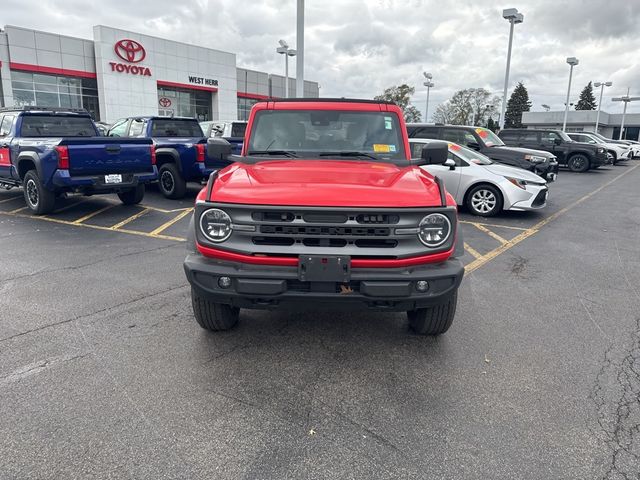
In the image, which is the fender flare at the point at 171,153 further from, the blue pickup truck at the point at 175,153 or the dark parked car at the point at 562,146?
the dark parked car at the point at 562,146

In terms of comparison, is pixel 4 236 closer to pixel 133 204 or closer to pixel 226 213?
pixel 133 204

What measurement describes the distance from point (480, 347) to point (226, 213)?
2.27 m

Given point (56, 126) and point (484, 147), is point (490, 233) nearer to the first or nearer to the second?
point (484, 147)

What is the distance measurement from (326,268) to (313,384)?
829mm

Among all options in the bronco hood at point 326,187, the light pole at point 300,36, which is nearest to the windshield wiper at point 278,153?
the bronco hood at point 326,187

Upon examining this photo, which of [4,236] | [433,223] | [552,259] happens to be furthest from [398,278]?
[4,236]

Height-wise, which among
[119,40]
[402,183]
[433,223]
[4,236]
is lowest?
[4,236]

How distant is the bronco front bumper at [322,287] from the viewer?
9.82ft

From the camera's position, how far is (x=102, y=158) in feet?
27.0

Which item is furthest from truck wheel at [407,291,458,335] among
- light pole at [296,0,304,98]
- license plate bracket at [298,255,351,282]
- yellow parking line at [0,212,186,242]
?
light pole at [296,0,304,98]

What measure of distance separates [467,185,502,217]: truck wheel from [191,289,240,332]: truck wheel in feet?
22.5

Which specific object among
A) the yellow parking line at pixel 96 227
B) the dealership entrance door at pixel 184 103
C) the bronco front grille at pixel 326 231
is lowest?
the yellow parking line at pixel 96 227

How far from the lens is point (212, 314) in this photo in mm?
3621

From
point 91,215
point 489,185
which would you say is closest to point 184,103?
point 91,215
